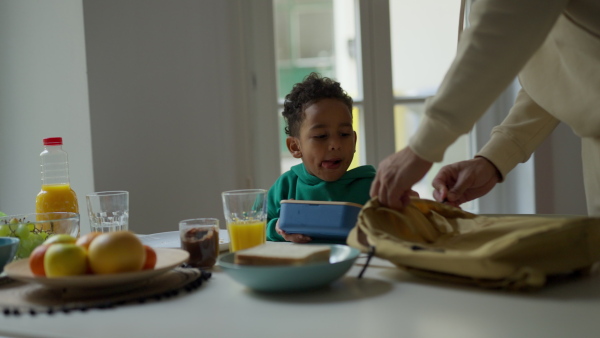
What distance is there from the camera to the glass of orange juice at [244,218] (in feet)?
4.23

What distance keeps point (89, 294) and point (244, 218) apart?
0.38 metres

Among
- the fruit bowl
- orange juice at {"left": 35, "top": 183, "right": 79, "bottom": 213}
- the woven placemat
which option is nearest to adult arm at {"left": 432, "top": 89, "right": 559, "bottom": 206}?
the woven placemat

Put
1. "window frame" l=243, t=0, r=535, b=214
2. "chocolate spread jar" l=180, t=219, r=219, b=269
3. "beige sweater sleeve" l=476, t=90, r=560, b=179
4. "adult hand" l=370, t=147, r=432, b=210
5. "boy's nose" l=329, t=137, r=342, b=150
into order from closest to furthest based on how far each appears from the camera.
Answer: "adult hand" l=370, t=147, r=432, b=210 → "chocolate spread jar" l=180, t=219, r=219, b=269 → "beige sweater sleeve" l=476, t=90, r=560, b=179 → "boy's nose" l=329, t=137, r=342, b=150 → "window frame" l=243, t=0, r=535, b=214

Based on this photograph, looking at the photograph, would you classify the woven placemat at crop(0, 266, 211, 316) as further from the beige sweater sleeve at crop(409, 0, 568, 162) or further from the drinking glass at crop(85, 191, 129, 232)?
the beige sweater sleeve at crop(409, 0, 568, 162)

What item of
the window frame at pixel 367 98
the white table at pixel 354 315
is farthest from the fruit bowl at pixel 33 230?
the window frame at pixel 367 98

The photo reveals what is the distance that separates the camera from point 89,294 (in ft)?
3.26

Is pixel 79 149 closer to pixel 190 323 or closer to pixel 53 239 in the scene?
pixel 53 239

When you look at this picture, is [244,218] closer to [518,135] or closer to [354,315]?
[354,315]

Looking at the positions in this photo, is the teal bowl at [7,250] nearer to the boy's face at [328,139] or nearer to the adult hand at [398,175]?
the adult hand at [398,175]

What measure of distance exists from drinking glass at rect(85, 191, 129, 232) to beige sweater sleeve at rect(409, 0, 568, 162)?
742mm

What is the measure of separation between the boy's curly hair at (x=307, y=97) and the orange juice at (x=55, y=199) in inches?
28.8

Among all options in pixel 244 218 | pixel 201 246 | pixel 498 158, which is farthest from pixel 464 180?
pixel 201 246

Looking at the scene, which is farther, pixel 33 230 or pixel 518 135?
pixel 518 135

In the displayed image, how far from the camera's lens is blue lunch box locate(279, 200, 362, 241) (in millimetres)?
1265
